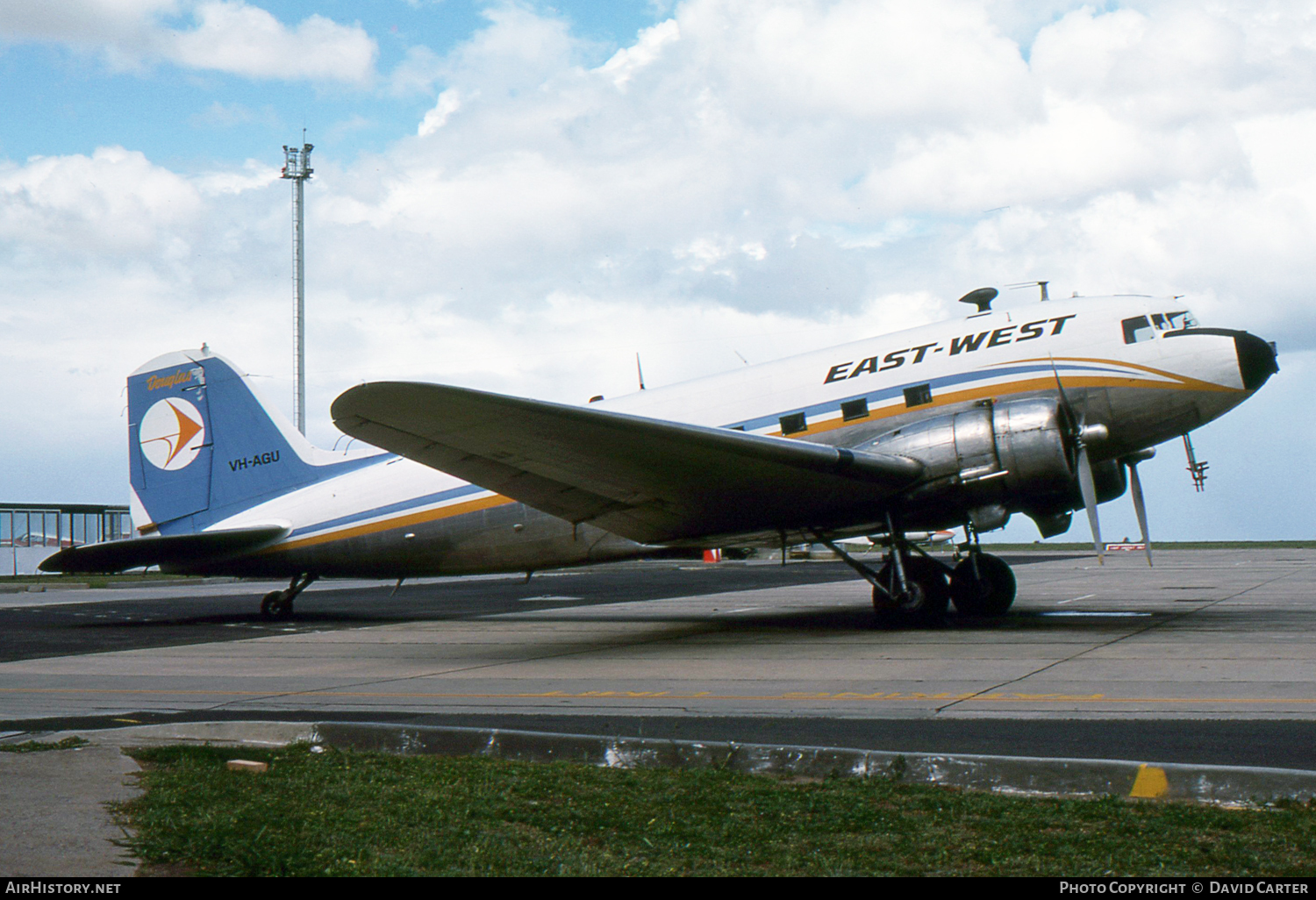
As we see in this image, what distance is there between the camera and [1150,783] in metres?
4.79

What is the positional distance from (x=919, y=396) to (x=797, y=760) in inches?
367

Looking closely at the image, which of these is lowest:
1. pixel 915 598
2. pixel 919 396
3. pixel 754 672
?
pixel 754 672

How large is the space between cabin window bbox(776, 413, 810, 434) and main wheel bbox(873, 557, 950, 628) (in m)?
2.23

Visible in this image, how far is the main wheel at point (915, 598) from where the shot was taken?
1406 cm

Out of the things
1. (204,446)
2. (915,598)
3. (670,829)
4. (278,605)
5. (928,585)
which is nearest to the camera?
(670,829)

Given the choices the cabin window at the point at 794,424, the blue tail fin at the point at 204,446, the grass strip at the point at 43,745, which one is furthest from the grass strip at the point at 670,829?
the blue tail fin at the point at 204,446

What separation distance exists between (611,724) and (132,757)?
3.06m

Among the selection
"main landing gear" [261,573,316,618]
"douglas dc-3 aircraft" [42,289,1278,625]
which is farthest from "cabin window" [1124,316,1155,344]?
"main landing gear" [261,573,316,618]

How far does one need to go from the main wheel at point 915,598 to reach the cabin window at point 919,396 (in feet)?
7.09

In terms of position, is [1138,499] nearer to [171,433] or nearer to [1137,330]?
[1137,330]

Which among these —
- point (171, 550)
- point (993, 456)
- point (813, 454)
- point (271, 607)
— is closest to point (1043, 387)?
point (993, 456)

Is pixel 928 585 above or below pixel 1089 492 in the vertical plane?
below
